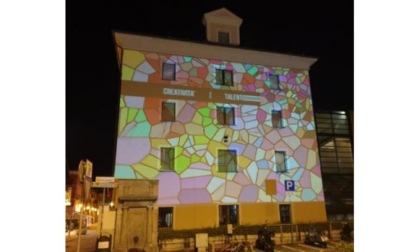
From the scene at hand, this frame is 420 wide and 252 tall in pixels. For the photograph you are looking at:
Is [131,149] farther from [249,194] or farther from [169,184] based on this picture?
[249,194]

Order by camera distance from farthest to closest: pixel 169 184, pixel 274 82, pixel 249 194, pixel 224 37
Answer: pixel 224 37 → pixel 274 82 → pixel 249 194 → pixel 169 184

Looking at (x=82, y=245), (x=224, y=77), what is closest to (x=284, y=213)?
(x=224, y=77)

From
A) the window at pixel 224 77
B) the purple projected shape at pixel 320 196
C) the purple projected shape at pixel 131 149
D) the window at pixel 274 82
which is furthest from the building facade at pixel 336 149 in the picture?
the purple projected shape at pixel 131 149

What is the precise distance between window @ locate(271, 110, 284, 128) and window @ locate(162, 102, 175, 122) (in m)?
2.68

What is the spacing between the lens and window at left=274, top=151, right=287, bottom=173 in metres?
8.49

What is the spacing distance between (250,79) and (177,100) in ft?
6.78

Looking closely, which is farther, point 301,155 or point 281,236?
point 301,155

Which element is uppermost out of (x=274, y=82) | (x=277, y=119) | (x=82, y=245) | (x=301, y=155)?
(x=274, y=82)

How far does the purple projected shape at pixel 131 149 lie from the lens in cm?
752

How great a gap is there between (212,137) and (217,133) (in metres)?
0.18

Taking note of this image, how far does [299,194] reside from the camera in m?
8.41

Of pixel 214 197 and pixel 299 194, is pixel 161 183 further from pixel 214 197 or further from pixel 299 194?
pixel 299 194

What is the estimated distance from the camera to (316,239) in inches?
276
